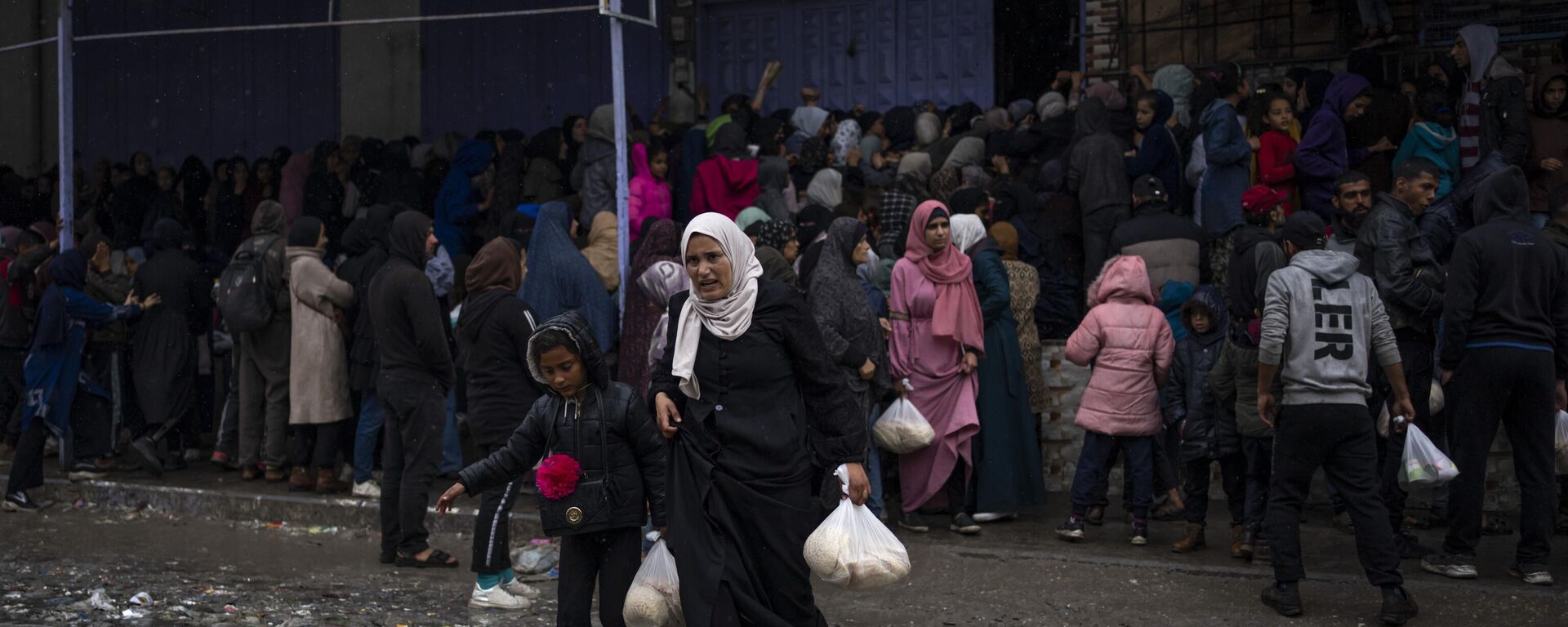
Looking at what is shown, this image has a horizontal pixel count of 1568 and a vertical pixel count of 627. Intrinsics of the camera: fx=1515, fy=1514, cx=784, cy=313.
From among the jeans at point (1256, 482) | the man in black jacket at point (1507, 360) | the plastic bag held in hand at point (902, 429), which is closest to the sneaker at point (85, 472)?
the plastic bag held in hand at point (902, 429)

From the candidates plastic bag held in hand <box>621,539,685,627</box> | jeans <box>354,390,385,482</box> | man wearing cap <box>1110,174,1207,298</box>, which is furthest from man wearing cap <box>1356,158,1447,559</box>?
jeans <box>354,390,385,482</box>

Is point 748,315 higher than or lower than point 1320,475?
higher

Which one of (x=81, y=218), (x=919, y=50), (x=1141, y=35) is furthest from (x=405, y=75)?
(x=1141, y=35)

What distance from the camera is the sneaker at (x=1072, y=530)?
7.50m

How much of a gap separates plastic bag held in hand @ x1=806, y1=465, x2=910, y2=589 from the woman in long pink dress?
10.6 ft

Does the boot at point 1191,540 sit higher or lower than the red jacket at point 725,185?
lower

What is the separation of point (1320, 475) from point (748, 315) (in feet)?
15.3

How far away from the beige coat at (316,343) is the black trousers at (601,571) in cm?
450

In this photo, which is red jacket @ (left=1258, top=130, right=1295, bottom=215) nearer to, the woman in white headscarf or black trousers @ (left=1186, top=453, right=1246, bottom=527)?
black trousers @ (left=1186, top=453, right=1246, bottom=527)

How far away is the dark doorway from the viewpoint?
1331 cm

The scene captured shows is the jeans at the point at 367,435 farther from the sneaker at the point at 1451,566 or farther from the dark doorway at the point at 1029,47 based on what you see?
the dark doorway at the point at 1029,47

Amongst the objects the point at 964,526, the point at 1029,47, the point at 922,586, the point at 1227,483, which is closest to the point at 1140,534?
the point at 1227,483

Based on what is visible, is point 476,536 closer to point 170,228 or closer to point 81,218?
point 170,228

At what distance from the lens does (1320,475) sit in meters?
8.16
